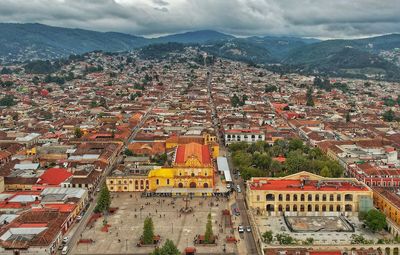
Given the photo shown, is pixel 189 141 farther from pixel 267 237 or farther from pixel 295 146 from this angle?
pixel 267 237

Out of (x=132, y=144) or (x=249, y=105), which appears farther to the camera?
(x=249, y=105)

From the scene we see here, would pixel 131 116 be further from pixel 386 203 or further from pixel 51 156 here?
pixel 386 203

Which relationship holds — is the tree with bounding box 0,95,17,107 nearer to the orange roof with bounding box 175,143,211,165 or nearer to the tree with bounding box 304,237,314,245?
the orange roof with bounding box 175,143,211,165

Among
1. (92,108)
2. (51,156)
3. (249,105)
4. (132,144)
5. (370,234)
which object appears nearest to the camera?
(370,234)

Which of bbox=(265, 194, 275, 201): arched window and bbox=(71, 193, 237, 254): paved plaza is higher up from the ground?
bbox=(265, 194, 275, 201): arched window

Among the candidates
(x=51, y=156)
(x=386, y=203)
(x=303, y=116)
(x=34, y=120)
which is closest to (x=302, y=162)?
(x=386, y=203)

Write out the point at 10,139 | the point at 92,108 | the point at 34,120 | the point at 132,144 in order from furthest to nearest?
the point at 92,108
the point at 34,120
the point at 10,139
the point at 132,144

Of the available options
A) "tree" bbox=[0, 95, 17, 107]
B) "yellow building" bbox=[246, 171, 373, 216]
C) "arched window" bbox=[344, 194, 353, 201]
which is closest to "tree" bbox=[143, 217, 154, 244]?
"yellow building" bbox=[246, 171, 373, 216]
